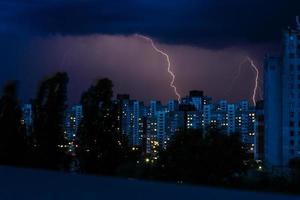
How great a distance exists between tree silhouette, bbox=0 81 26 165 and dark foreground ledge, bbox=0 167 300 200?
1095 centimetres

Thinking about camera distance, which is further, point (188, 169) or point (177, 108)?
point (177, 108)

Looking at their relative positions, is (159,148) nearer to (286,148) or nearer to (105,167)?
(105,167)

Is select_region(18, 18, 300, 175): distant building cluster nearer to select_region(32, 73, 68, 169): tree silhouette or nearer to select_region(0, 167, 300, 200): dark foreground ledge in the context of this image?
select_region(32, 73, 68, 169): tree silhouette

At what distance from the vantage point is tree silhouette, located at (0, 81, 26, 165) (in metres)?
16.7

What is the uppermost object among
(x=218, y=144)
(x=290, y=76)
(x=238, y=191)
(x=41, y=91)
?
(x=290, y=76)

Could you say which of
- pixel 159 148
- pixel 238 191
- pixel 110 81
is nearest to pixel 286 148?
pixel 110 81

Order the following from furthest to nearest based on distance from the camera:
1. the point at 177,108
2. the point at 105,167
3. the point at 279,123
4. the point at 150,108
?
the point at 279,123
the point at 150,108
the point at 177,108
the point at 105,167

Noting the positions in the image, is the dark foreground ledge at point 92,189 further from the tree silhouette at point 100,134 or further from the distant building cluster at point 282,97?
the distant building cluster at point 282,97

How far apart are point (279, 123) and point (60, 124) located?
109 ft

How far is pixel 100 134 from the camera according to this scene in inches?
662

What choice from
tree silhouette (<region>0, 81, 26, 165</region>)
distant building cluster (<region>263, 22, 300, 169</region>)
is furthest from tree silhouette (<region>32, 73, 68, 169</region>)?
distant building cluster (<region>263, 22, 300, 169</region>)

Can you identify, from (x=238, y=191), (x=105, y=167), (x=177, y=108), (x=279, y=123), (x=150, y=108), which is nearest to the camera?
(x=238, y=191)

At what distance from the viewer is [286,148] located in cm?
4209

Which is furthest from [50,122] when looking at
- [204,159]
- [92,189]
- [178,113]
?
[178,113]
